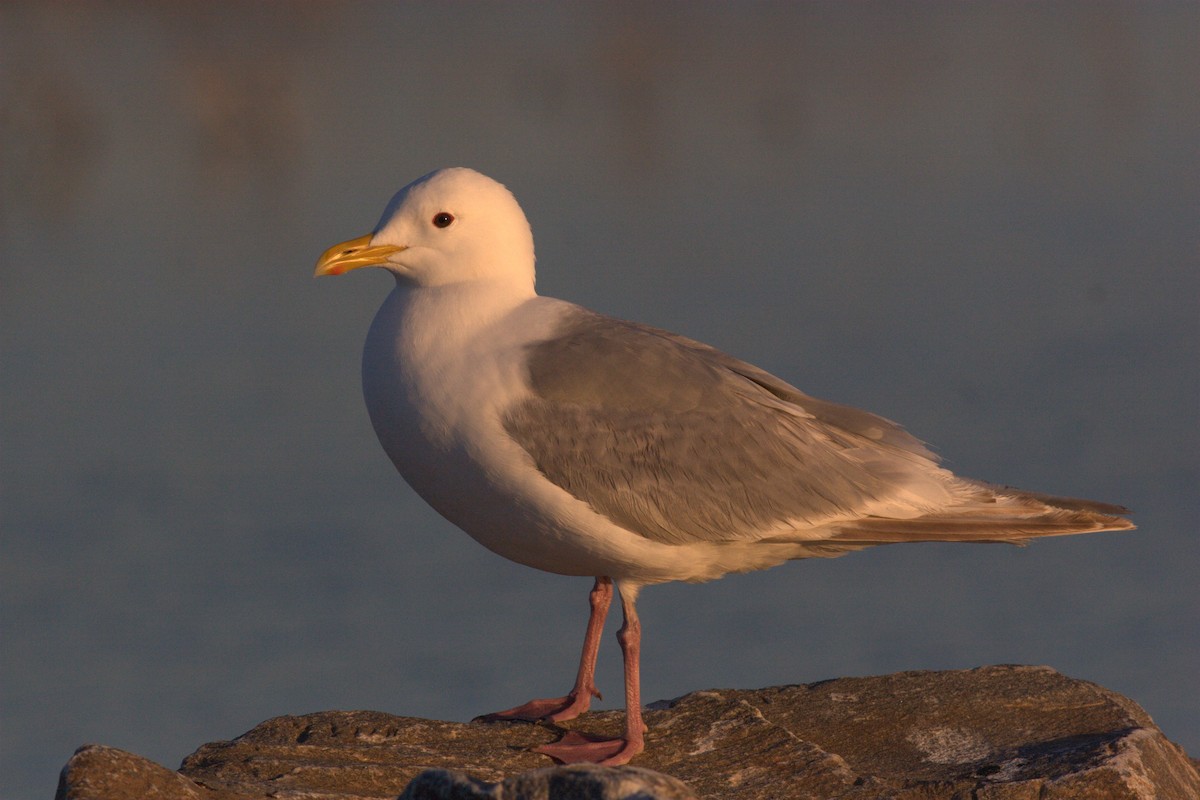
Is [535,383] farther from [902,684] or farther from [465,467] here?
[902,684]

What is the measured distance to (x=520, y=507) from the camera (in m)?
7.45

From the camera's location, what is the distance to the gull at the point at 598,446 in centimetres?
752

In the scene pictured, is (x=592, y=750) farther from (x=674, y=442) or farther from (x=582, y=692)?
(x=674, y=442)

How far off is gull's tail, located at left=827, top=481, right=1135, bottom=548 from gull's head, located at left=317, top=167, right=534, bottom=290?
2.36 meters

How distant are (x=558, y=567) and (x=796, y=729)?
148cm

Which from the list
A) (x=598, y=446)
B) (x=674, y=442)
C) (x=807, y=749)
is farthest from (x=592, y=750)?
(x=674, y=442)

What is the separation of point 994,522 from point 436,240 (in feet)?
11.0

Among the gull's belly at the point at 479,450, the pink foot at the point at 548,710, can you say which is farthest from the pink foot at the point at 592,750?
the gull's belly at the point at 479,450

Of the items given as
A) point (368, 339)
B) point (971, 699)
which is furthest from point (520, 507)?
point (971, 699)

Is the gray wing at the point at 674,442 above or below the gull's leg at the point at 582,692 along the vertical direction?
above

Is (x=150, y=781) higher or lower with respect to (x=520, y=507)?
lower

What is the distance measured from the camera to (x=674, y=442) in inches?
308

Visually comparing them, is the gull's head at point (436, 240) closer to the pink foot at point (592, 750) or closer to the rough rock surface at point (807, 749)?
the rough rock surface at point (807, 749)

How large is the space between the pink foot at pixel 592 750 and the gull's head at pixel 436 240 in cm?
249
